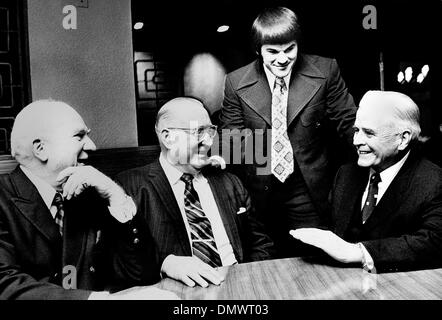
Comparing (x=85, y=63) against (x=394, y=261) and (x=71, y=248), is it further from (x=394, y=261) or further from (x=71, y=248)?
(x=394, y=261)

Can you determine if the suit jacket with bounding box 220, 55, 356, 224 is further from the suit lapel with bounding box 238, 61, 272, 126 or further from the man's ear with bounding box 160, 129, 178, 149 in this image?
the man's ear with bounding box 160, 129, 178, 149

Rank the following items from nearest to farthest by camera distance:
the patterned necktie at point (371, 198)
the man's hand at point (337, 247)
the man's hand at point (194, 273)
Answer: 1. the man's hand at point (194, 273)
2. the man's hand at point (337, 247)
3. the patterned necktie at point (371, 198)

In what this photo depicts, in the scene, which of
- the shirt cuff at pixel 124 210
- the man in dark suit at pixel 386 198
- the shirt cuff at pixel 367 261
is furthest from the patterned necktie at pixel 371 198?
the shirt cuff at pixel 124 210

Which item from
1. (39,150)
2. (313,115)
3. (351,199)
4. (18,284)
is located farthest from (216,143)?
(18,284)

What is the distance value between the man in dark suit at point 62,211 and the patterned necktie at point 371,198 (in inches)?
41.0

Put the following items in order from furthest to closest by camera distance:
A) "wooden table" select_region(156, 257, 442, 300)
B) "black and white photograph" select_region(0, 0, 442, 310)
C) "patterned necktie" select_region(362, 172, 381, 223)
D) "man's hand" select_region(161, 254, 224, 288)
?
"patterned necktie" select_region(362, 172, 381, 223) → "black and white photograph" select_region(0, 0, 442, 310) → "man's hand" select_region(161, 254, 224, 288) → "wooden table" select_region(156, 257, 442, 300)

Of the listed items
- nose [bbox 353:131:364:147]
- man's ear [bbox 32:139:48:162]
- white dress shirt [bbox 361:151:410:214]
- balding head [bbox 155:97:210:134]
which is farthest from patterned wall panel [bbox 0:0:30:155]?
white dress shirt [bbox 361:151:410:214]

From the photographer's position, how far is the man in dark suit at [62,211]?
188 centimetres

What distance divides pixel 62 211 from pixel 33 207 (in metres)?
0.14

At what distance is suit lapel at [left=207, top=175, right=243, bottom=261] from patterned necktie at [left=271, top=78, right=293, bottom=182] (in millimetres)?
323

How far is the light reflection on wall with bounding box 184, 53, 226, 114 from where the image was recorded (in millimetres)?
2311

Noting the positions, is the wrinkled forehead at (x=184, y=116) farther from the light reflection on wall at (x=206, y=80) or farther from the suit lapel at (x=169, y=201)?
the suit lapel at (x=169, y=201)

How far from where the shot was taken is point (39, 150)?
1.99 meters
